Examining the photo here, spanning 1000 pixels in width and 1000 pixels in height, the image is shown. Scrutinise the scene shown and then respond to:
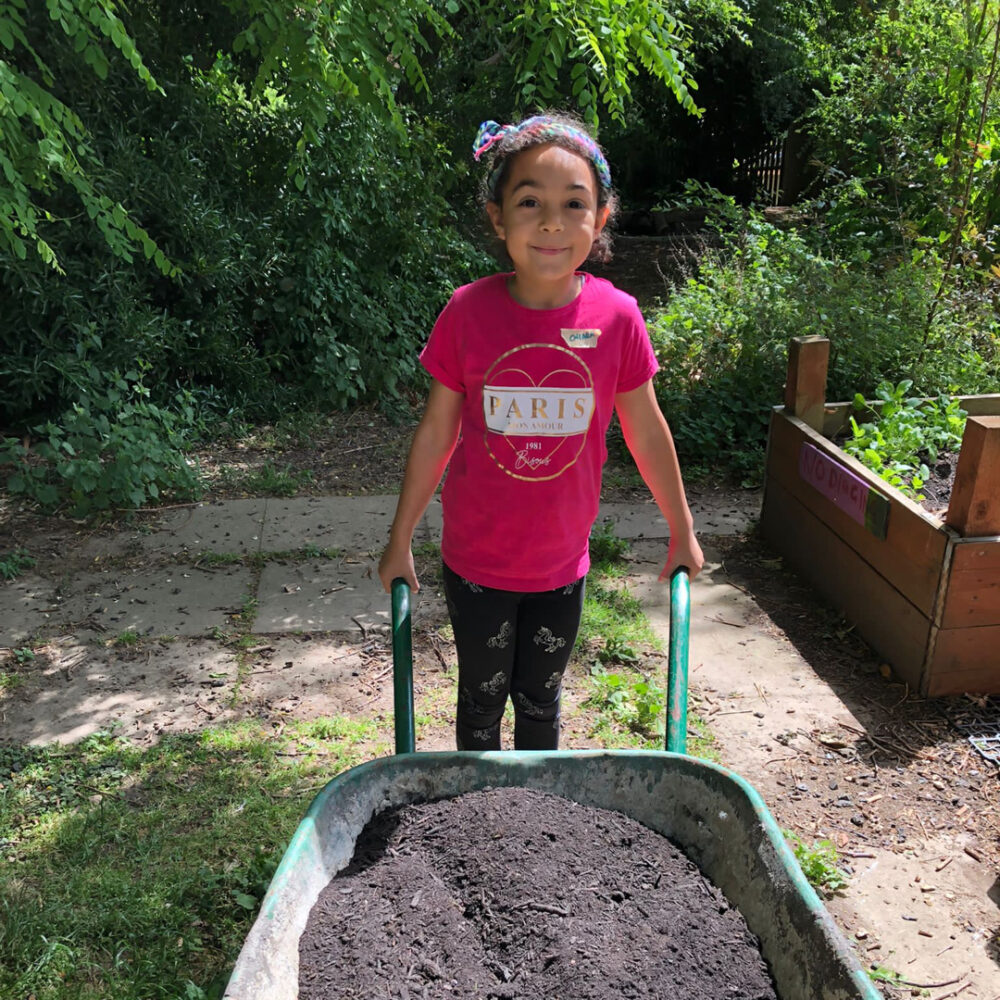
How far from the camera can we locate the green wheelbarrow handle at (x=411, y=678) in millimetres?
1805

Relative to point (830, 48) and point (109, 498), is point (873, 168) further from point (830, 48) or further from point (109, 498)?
point (109, 498)

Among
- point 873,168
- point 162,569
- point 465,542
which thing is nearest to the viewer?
point 465,542

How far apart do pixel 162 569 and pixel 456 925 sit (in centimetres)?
317

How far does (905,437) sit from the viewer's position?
4027mm

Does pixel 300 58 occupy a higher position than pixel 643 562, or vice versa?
pixel 300 58

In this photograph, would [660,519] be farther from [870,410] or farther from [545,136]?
[545,136]

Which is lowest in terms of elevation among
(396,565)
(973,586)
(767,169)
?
(973,586)

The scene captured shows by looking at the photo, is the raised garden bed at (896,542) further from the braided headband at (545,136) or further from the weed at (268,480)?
the weed at (268,480)

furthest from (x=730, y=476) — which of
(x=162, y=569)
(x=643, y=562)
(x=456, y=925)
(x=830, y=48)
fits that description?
(x=830, y=48)

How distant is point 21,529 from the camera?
466 centimetres

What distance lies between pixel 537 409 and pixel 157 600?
2.62 metres

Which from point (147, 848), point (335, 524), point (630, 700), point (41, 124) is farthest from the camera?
point (335, 524)

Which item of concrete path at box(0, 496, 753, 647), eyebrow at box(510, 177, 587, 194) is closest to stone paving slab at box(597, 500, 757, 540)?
concrete path at box(0, 496, 753, 647)

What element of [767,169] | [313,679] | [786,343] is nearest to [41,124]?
[313,679]
